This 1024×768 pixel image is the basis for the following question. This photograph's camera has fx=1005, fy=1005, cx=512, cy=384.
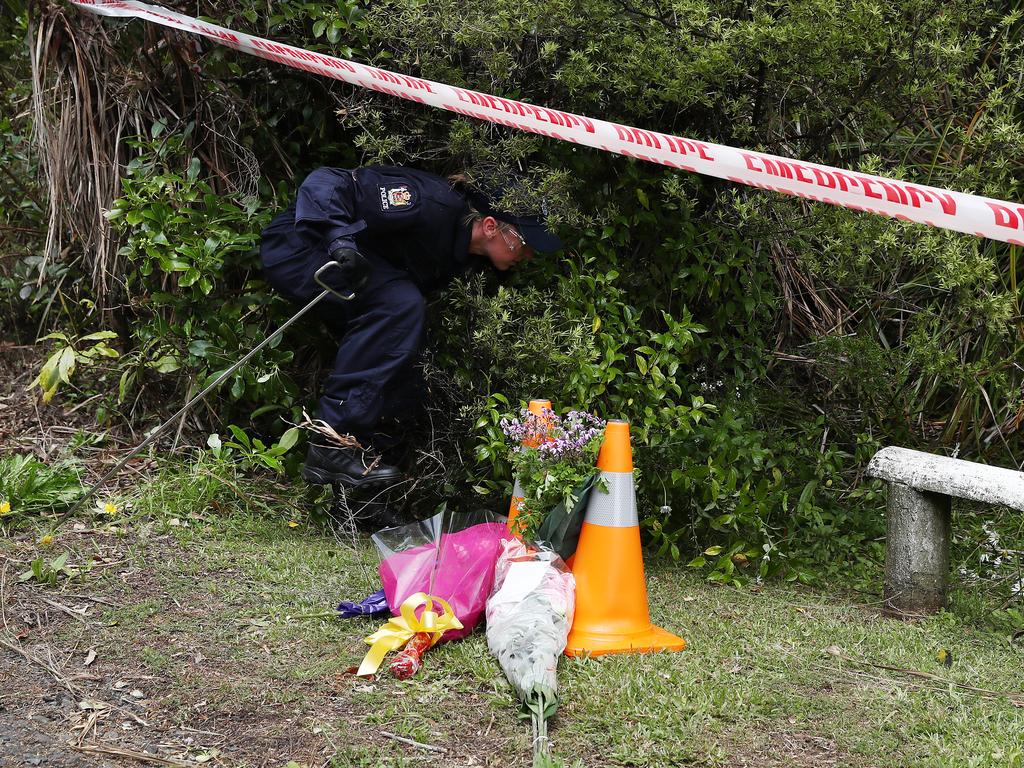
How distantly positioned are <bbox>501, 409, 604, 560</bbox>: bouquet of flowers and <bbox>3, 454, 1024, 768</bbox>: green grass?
0.45 meters

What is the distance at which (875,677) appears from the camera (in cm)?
304

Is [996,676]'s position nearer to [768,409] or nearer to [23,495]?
[768,409]

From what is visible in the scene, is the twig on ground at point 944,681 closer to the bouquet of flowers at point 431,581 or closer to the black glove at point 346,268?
the bouquet of flowers at point 431,581

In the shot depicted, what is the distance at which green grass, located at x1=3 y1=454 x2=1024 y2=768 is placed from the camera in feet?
8.45

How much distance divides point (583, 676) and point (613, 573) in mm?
451

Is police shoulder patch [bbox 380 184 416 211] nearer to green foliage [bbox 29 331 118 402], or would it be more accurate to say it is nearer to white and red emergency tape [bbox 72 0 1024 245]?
white and red emergency tape [bbox 72 0 1024 245]

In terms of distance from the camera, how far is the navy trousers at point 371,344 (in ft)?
13.6

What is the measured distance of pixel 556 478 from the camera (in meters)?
3.43

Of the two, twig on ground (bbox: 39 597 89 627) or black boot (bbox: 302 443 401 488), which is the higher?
black boot (bbox: 302 443 401 488)

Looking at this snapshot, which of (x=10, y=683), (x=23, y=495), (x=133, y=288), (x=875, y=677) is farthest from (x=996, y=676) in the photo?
(x=133, y=288)

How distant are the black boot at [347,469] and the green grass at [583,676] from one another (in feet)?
1.08

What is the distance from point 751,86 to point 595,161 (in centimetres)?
69

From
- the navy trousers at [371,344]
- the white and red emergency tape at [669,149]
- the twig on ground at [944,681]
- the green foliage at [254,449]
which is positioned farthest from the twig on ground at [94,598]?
the twig on ground at [944,681]

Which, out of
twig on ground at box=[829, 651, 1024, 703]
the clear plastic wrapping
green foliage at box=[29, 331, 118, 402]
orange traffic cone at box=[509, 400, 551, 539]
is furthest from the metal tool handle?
twig on ground at box=[829, 651, 1024, 703]
